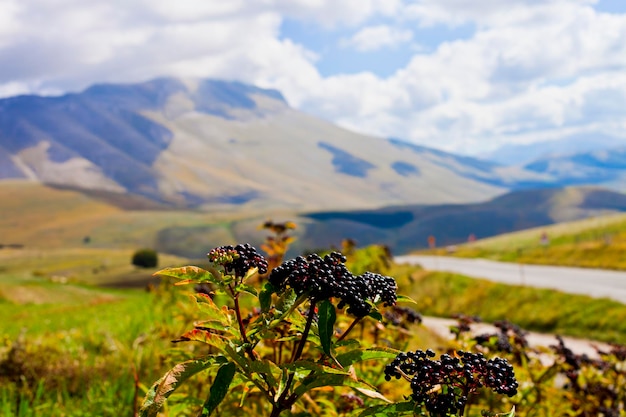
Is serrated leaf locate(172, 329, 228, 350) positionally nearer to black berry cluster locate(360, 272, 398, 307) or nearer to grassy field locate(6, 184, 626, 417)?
black berry cluster locate(360, 272, 398, 307)

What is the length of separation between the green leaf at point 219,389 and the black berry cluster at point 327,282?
373 mm

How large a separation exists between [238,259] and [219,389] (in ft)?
1.67

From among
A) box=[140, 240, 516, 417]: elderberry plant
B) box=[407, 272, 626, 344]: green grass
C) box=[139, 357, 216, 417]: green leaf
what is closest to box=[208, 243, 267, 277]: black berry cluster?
box=[140, 240, 516, 417]: elderberry plant

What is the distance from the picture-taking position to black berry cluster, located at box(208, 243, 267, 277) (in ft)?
7.65

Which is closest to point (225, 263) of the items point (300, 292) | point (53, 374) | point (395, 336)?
point (300, 292)

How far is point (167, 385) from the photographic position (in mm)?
2084

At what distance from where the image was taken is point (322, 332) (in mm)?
2176

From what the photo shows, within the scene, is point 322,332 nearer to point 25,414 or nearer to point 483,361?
point 483,361

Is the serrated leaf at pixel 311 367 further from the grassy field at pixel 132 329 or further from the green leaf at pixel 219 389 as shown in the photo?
the grassy field at pixel 132 329

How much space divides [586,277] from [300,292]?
39.6 m

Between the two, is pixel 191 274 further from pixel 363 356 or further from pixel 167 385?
pixel 363 356

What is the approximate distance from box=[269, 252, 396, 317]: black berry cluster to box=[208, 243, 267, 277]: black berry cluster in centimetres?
11

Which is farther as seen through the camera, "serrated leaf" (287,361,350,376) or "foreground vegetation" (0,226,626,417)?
"foreground vegetation" (0,226,626,417)

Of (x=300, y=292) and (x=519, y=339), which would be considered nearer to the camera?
(x=300, y=292)
